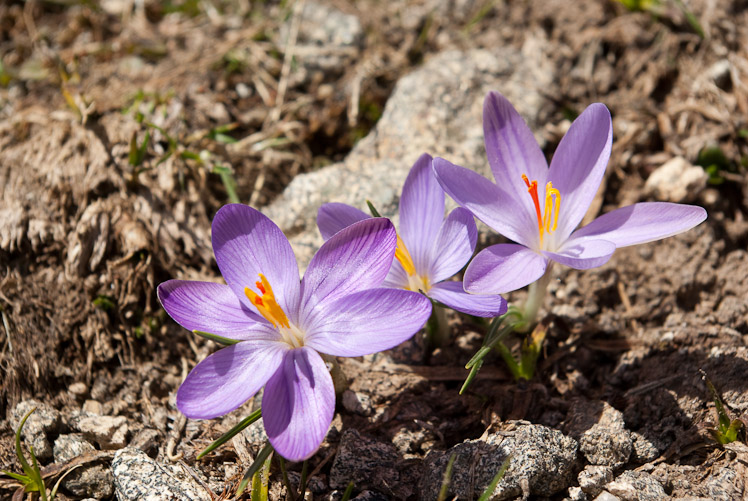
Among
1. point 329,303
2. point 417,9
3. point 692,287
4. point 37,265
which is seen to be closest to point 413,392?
point 329,303

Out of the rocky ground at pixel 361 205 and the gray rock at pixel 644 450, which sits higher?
the rocky ground at pixel 361 205

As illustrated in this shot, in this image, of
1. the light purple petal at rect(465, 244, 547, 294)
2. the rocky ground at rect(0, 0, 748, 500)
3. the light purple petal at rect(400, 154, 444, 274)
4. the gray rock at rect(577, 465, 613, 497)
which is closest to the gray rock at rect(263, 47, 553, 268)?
the rocky ground at rect(0, 0, 748, 500)

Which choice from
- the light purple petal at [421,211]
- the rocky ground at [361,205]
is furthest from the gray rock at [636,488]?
the light purple petal at [421,211]

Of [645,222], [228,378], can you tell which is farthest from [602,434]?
[228,378]

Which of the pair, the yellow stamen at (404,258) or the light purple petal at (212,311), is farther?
the yellow stamen at (404,258)

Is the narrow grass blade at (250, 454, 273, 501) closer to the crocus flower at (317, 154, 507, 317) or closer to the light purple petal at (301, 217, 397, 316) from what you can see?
the light purple petal at (301, 217, 397, 316)

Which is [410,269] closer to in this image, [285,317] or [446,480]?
[285,317]

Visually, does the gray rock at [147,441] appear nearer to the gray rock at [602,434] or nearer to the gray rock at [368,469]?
the gray rock at [368,469]

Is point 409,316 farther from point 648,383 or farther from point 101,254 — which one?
point 101,254
